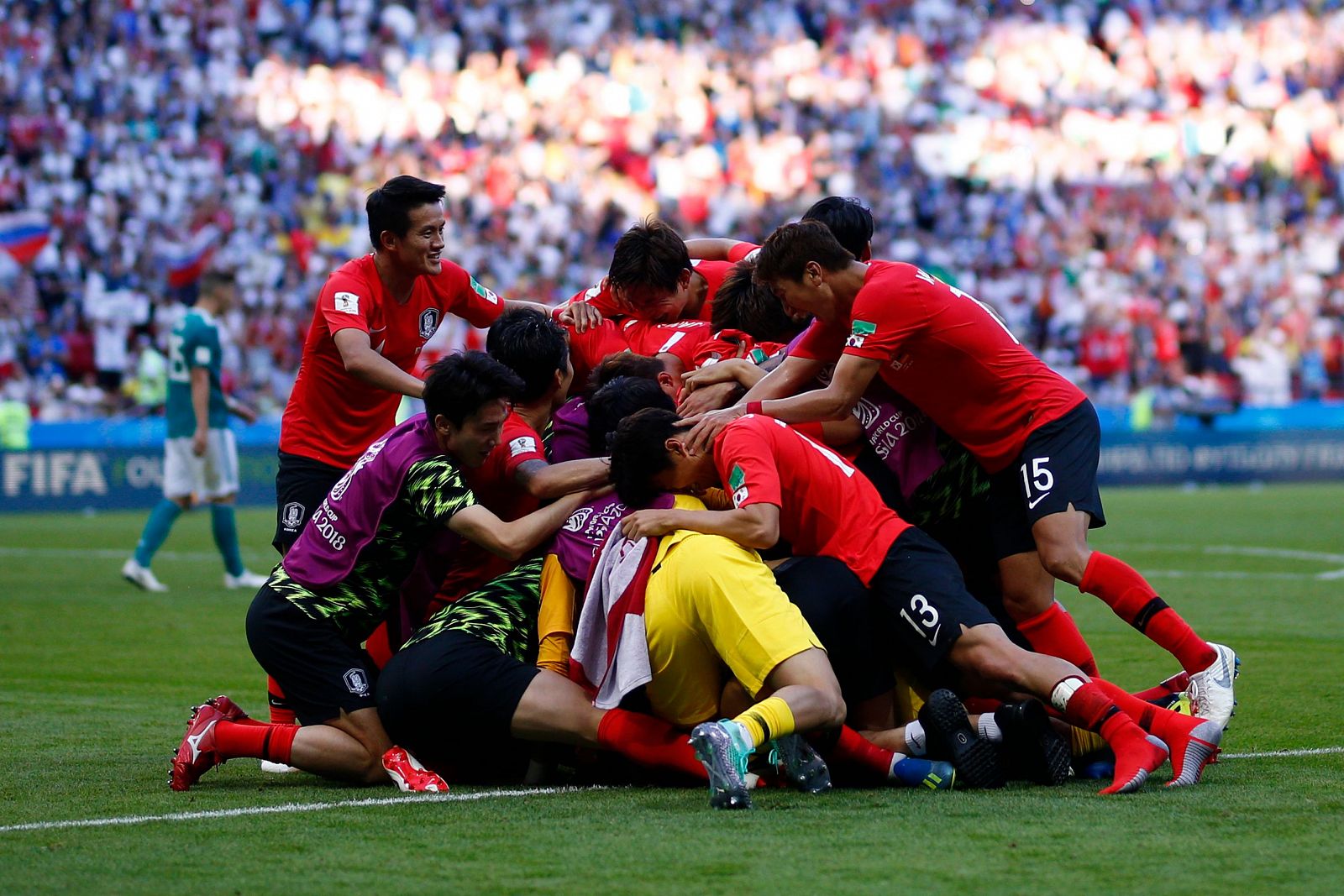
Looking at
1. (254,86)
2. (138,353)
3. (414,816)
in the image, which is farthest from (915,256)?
(414,816)

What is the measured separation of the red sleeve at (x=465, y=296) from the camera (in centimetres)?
773

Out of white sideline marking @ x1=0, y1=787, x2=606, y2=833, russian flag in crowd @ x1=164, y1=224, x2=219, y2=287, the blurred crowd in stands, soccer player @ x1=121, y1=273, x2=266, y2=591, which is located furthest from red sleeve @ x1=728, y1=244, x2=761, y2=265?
russian flag in crowd @ x1=164, y1=224, x2=219, y2=287

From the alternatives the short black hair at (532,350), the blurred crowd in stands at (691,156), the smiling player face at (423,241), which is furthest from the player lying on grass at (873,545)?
the blurred crowd in stands at (691,156)

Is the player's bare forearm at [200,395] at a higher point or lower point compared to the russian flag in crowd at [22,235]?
lower

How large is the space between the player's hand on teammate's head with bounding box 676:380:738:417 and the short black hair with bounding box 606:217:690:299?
751 mm

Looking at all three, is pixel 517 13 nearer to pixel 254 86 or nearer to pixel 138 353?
pixel 254 86

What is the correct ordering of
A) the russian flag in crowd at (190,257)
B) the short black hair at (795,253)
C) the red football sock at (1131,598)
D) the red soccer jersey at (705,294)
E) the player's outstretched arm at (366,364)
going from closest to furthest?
the red football sock at (1131,598)
the short black hair at (795,253)
the player's outstretched arm at (366,364)
the red soccer jersey at (705,294)
the russian flag in crowd at (190,257)

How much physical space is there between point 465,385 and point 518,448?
505 millimetres

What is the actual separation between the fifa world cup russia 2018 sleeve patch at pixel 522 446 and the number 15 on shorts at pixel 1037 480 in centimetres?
187

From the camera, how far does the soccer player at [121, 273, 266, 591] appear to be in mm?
12695

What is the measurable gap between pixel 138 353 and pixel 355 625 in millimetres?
17225

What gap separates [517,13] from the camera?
3055cm

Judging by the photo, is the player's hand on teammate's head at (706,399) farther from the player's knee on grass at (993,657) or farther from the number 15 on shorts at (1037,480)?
the player's knee on grass at (993,657)

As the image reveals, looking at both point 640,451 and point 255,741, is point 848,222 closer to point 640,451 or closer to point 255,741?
point 640,451
